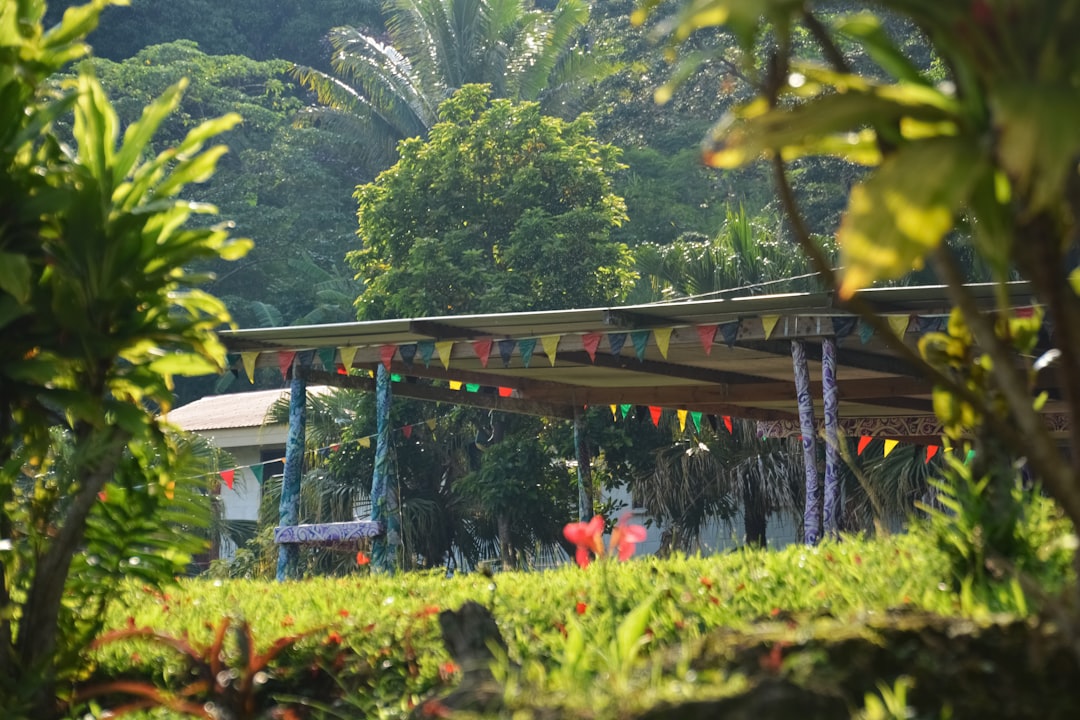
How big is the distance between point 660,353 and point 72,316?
23.2ft

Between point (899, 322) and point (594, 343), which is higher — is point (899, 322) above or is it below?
below

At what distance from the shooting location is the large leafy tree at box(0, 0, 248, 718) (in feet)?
15.5

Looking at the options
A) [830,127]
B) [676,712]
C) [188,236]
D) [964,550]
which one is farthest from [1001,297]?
[188,236]

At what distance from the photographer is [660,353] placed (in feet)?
37.0

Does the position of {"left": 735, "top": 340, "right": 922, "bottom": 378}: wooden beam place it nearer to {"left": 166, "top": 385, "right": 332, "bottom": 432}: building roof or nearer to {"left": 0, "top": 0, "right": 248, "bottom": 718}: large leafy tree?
{"left": 0, "top": 0, "right": 248, "bottom": 718}: large leafy tree

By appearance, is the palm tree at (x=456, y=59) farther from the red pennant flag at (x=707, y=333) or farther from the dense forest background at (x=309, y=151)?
the red pennant flag at (x=707, y=333)

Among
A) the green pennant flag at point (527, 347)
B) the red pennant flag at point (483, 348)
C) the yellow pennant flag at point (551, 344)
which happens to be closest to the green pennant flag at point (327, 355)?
the red pennant flag at point (483, 348)

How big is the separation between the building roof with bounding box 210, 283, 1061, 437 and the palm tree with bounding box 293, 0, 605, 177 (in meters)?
20.3

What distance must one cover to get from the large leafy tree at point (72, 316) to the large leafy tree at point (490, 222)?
56.9 feet

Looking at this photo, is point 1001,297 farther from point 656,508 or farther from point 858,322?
point 656,508

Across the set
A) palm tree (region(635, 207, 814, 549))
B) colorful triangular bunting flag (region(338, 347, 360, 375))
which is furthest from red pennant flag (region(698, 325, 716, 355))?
palm tree (region(635, 207, 814, 549))

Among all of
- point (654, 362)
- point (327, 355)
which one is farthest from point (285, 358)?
point (654, 362)

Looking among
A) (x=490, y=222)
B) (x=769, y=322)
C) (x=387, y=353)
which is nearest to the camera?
(x=769, y=322)

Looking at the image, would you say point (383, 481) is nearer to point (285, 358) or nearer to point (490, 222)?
point (285, 358)
